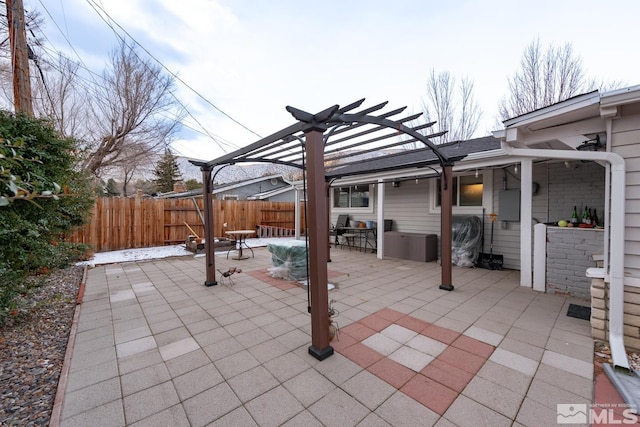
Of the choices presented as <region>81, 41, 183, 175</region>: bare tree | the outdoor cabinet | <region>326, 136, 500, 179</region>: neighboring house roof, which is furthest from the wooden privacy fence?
the outdoor cabinet

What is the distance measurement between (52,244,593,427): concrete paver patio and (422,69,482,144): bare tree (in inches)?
472

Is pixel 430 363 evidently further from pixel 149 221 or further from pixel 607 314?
pixel 149 221

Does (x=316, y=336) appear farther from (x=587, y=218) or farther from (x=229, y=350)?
(x=587, y=218)

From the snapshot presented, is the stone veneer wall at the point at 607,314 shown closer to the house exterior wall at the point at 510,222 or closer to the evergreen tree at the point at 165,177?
the house exterior wall at the point at 510,222

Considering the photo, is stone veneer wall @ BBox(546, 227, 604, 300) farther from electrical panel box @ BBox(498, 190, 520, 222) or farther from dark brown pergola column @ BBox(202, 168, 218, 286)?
dark brown pergola column @ BBox(202, 168, 218, 286)

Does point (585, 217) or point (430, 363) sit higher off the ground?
point (585, 217)

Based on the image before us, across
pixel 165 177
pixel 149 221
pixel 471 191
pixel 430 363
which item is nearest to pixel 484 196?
pixel 471 191

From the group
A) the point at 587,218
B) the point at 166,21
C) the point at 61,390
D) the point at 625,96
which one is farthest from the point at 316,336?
the point at 166,21

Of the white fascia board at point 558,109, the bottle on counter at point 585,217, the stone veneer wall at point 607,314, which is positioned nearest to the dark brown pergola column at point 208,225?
the white fascia board at point 558,109

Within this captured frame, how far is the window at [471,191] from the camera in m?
5.69

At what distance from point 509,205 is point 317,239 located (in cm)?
481

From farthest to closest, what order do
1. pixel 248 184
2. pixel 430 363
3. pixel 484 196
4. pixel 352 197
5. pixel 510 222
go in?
pixel 248 184 < pixel 352 197 < pixel 484 196 < pixel 510 222 < pixel 430 363

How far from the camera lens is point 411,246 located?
646 centimetres

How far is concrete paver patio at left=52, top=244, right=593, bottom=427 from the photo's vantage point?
1709mm
